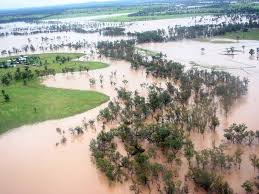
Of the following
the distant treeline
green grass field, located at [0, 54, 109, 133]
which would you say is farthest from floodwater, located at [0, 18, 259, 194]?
the distant treeline

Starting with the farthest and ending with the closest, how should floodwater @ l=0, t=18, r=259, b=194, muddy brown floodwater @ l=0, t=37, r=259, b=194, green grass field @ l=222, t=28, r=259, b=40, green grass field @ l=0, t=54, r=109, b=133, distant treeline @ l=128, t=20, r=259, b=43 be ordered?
distant treeline @ l=128, t=20, r=259, b=43, green grass field @ l=222, t=28, r=259, b=40, green grass field @ l=0, t=54, r=109, b=133, floodwater @ l=0, t=18, r=259, b=194, muddy brown floodwater @ l=0, t=37, r=259, b=194

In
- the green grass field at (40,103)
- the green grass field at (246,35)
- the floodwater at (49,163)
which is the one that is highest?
the green grass field at (246,35)

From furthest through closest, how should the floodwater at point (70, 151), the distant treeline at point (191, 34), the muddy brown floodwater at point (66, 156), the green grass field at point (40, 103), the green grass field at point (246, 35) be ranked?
the distant treeline at point (191, 34), the green grass field at point (246, 35), the green grass field at point (40, 103), the floodwater at point (70, 151), the muddy brown floodwater at point (66, 156)

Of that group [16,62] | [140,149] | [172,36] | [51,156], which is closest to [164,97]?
[140,149]

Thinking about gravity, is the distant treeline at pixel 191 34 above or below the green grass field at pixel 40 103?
above

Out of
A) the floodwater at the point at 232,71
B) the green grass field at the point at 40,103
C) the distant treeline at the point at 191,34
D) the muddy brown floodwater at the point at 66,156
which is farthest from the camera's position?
the distant treeline at the point at 191,34

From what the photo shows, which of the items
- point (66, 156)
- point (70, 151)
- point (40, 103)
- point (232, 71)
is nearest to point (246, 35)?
point (232, 71)

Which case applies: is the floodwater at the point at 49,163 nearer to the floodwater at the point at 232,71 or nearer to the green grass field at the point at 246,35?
the floodwater at the point at 232,71

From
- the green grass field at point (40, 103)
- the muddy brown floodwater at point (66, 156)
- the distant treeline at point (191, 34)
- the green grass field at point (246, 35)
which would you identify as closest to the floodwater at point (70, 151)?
the muddy brown floodwater at point (66, 156)

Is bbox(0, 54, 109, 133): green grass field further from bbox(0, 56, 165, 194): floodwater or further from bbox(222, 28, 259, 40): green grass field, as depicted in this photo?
bbox(222, 28, 259, 40): green grass field

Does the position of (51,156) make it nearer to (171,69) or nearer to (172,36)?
(171,69)

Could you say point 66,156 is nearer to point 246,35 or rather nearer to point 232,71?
point 232,71
